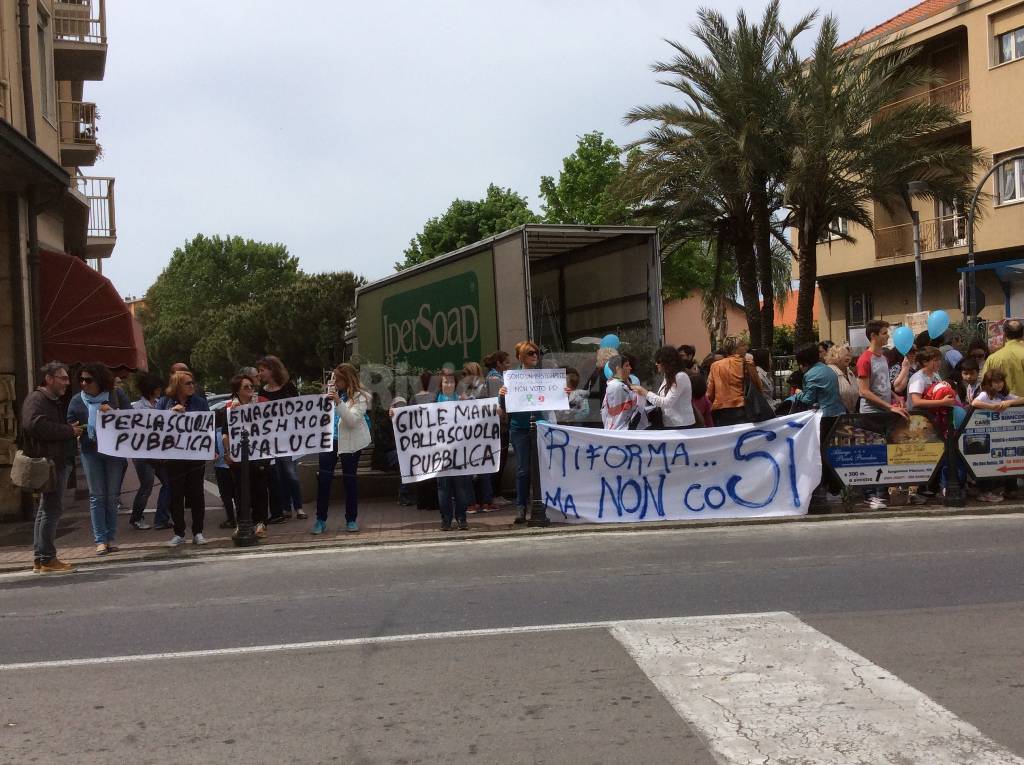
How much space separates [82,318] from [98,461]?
5.69m

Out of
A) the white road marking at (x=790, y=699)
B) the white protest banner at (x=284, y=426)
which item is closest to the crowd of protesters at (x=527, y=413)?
the white protest banner at (x=284, y=426)

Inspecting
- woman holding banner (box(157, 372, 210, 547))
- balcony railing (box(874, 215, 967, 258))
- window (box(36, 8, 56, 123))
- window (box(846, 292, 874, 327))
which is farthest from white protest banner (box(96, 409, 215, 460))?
window (box(846, 292, 874, 327))

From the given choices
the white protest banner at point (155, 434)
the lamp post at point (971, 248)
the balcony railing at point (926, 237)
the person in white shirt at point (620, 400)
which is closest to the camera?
the white protest banner at point (155, 434)

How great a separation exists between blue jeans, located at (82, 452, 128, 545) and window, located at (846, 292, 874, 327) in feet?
104

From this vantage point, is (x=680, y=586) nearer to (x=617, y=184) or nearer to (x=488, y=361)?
(x=488, y=361)

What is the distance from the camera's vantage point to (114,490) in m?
10.5

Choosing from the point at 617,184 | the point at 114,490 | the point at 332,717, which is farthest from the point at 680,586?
the point at 617,184

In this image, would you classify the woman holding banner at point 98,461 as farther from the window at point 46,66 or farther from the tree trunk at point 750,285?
the tree trunk at point 750,285

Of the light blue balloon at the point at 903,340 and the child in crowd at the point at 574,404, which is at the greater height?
the light blue balloon at the point at 903,340

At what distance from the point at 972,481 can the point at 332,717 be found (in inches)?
333

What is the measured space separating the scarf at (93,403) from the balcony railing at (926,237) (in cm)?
2666

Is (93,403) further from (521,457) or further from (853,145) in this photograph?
(853,145)

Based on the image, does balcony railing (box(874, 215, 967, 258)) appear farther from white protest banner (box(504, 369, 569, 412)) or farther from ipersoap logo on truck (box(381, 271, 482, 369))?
white protest banner (box(504, 369, 569, 412))

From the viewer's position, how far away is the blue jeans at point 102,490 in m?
10.3
